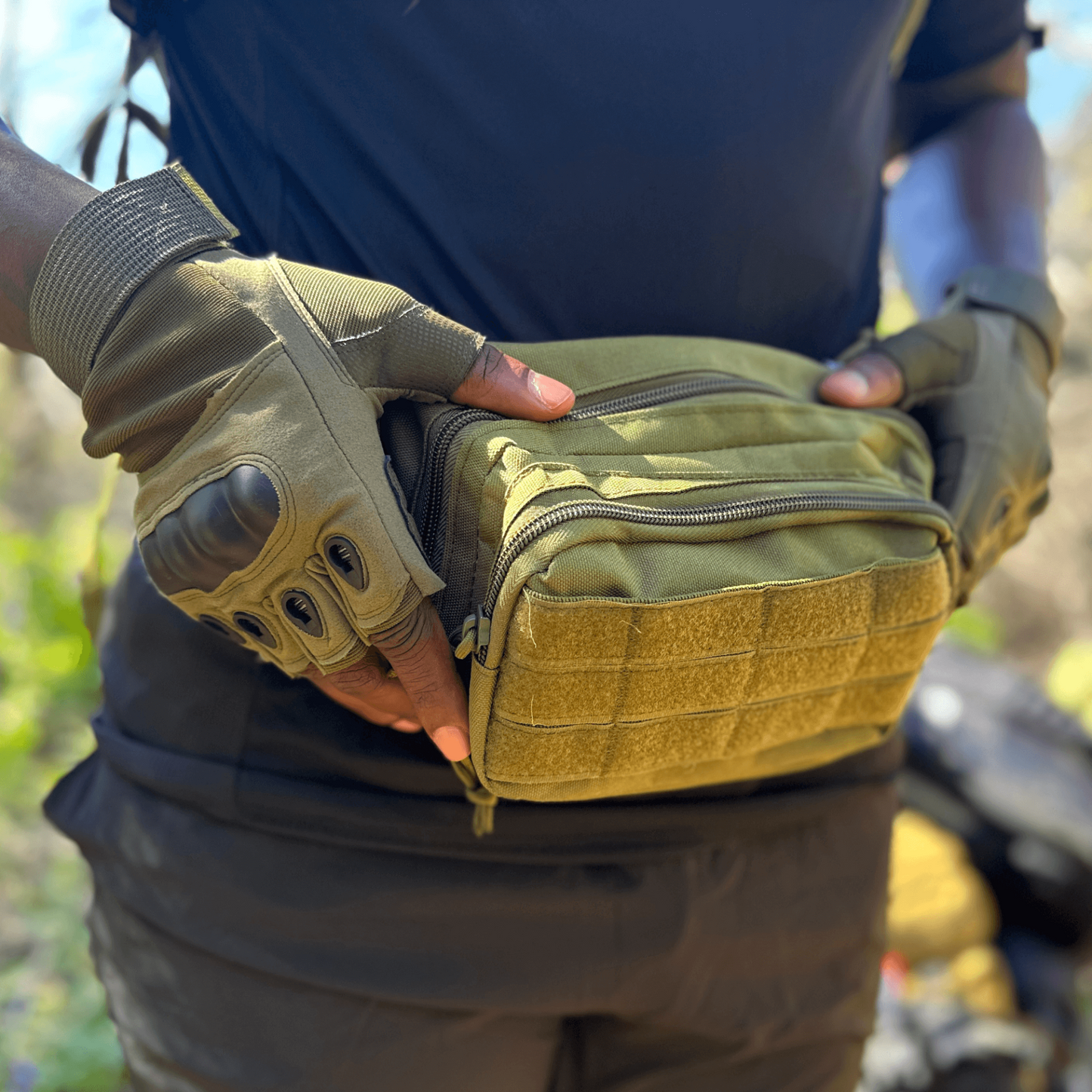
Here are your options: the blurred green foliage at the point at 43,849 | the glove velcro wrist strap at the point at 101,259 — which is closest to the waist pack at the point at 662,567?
the glove velcro wrist strap at the point at 101,259

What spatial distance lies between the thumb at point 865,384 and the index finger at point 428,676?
0.50 m

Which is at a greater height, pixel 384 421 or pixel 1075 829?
pixel 384 421

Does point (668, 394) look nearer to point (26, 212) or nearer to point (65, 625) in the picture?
point (26, 212)

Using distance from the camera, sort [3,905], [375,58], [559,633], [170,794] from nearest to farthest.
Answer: [559,633] → [375,58] → [170,794] → [3,905]

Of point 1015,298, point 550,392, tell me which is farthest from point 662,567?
point 1015,298

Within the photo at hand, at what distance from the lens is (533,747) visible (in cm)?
74

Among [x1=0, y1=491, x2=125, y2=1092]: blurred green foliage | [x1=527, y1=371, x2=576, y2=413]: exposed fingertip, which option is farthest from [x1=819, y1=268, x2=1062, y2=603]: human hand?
[x1=0, y1=491, x2=125, y2=1092]: blurred green foliage

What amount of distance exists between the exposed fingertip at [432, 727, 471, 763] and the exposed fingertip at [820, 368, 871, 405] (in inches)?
20.7

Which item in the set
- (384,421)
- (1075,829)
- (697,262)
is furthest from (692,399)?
(1075,829)

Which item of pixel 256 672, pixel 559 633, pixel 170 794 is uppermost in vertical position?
pixel 559 633

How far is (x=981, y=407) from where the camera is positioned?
109 cm

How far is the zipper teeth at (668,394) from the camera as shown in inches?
31.4

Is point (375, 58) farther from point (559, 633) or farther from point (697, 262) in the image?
point (559, 633)

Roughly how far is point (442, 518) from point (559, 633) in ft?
0.48
